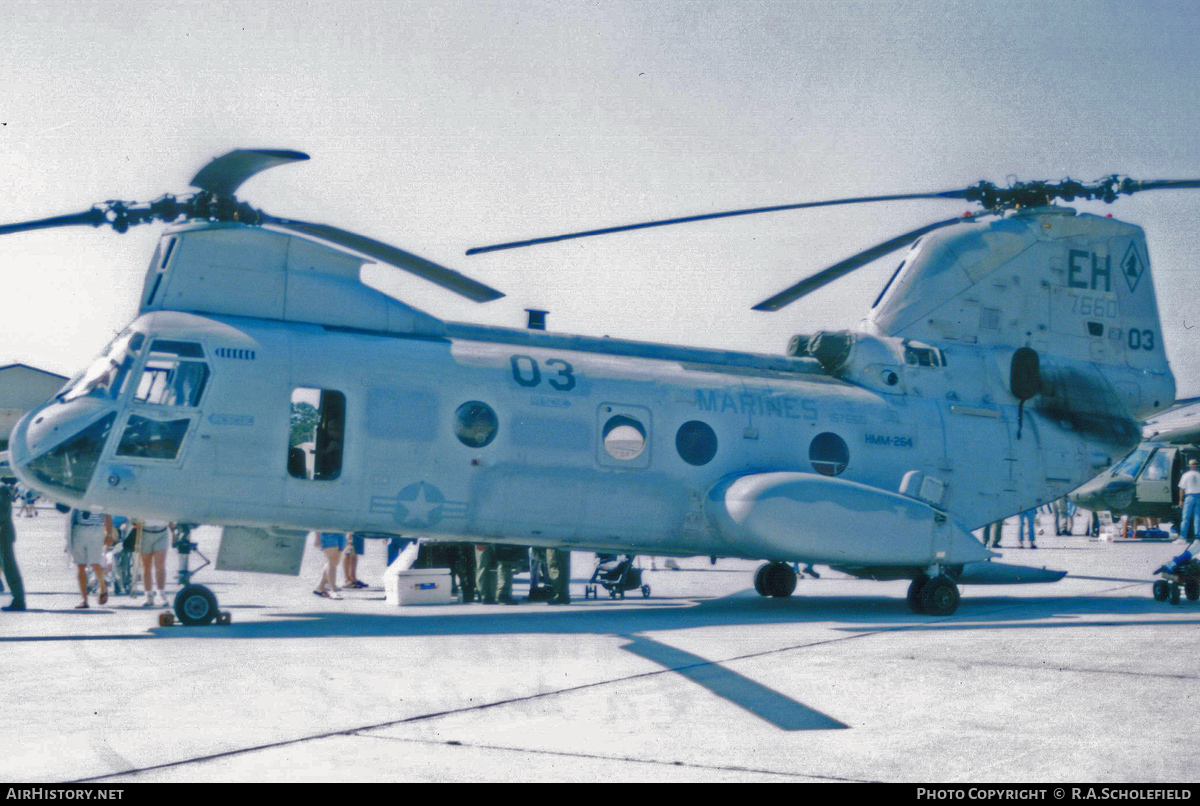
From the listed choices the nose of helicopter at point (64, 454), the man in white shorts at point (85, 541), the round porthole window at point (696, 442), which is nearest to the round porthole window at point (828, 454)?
the round porthole window at point (696, 442)

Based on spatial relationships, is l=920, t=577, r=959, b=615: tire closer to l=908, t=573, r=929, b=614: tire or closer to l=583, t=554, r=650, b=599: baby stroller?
l=908, t=573, r=929, b=614: tire

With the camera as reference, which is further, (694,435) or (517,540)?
(694,435)

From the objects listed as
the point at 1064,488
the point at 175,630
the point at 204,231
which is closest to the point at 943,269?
the point at 1064,488

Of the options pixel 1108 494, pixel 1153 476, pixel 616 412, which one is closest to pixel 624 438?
pixel 616 412

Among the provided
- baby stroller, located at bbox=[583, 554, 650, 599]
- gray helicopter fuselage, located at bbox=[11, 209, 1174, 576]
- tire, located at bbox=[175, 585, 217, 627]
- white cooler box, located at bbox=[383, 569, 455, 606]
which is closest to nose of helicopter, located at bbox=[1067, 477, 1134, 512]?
gray helicopter fuselage, located at bbox=[11, 209, 1174, 576]

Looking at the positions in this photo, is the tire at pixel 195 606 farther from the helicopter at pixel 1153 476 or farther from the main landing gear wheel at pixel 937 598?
the helicopter at pixel 1153 476

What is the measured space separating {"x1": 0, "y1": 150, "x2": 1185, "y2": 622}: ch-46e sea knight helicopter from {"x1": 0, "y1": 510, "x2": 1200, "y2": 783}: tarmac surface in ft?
3.78

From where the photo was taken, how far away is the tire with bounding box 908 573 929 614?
1344cm

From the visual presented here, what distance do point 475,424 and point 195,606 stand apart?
3.39 m

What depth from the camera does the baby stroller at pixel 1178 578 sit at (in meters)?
14.0

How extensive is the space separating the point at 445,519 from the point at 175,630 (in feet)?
9.44

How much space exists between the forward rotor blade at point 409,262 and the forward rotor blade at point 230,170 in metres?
0.75

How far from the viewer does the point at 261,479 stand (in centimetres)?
1140

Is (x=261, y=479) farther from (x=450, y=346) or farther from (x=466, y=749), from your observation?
(x=466, y=749)
